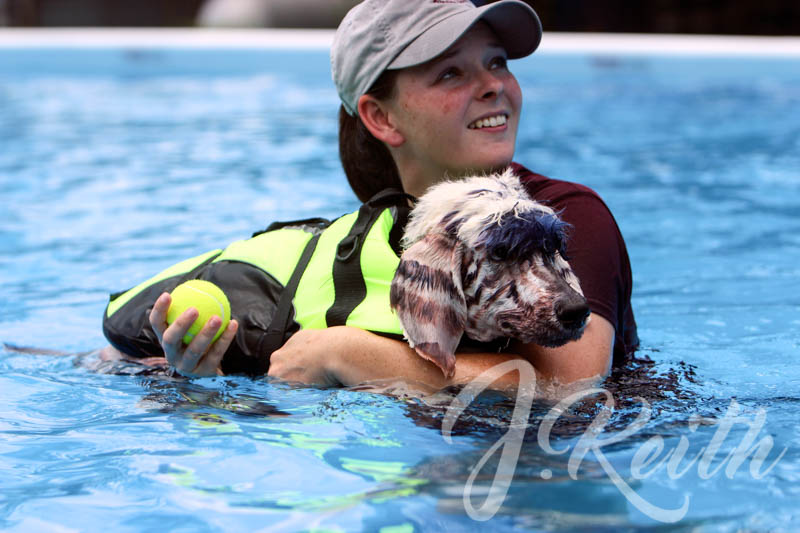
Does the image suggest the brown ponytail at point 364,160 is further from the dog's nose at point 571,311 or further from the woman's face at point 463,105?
the dog's nose at point 571,311

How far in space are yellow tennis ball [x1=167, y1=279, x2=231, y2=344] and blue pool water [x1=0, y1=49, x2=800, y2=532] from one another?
29cm

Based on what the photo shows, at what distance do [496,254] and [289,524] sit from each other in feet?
3.33

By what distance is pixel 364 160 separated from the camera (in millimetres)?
3855

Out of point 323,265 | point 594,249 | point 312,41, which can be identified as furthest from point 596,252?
point 312,41

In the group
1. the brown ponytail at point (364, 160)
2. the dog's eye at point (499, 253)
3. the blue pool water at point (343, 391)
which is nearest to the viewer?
the blue pool water at point (343, 391)

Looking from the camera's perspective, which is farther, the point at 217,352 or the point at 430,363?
the point at 217,352

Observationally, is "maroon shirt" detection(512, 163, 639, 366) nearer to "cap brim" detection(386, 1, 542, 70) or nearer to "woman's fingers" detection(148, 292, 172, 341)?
"cap brim" detection(386, 1, 542, 70)

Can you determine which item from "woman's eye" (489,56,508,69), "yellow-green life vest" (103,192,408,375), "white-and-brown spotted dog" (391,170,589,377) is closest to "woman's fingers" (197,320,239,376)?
→ "yellow-green life vest" (103,192,408,375)

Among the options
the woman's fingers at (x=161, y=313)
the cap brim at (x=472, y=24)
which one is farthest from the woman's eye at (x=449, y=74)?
the woman's fingers at (x=161, y=313)

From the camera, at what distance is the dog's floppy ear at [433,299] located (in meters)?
2.93

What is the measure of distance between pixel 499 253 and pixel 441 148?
685 millimetres

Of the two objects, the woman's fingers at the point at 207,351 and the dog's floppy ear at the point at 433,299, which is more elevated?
the dog's floppy ear at the point at 433,299

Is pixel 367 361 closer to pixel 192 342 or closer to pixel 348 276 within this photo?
pixel 348 276

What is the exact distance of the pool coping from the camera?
48.2 feet
